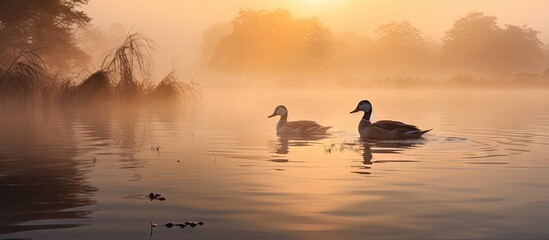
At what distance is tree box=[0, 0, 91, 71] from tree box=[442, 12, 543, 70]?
85474 millimetres

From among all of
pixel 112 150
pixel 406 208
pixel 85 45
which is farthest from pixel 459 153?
pixel 85 45

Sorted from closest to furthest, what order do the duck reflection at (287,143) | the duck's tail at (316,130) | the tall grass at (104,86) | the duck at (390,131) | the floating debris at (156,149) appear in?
the duck reflection at (287,143), the floating debris at (156,149), the duck at (390,131), the duck's tail at (316,130), the tall grass at (104,86)

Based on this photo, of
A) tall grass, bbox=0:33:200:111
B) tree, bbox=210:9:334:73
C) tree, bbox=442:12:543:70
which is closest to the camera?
tall grass, bbox=0:33:200:111

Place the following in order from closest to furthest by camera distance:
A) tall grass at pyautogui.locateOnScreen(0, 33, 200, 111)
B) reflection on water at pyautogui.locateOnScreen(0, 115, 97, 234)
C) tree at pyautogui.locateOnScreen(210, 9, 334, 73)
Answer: reflection on water at pyautogui.locateOnScreen(0, 115, 97, 234) → tall grass at pyautogui.locateOnScreen(0, 33, 200, 111) → tree at pyautogui.locateOnScreen(210, 9, 334, 73)

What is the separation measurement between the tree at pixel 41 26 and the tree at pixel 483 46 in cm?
8547

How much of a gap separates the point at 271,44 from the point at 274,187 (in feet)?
315

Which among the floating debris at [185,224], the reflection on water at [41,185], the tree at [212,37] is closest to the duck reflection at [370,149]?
the floating debris at [185,224]

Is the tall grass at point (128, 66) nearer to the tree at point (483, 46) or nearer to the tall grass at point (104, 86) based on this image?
the tall grass at point (104, 86)

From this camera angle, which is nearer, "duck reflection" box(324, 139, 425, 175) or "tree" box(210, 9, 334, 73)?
"duck reflection" box(324, 139, 425, 175)

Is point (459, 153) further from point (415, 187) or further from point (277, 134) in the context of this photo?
point (277, 134)

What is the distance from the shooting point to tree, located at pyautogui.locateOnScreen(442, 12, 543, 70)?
123438mm

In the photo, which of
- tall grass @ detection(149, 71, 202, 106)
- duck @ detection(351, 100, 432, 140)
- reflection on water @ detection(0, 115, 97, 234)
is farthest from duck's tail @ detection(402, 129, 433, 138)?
tall grass @ detection(149, 71, 202, 106)

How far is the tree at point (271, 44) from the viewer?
105 metres

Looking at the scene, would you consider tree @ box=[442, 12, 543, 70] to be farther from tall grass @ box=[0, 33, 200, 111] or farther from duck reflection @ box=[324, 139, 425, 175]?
duck reflection @ box=[324, 139, 425, 175]
